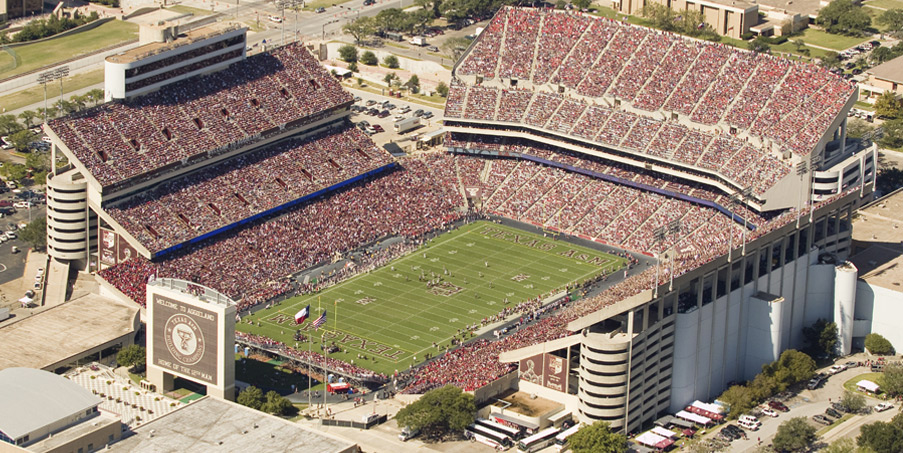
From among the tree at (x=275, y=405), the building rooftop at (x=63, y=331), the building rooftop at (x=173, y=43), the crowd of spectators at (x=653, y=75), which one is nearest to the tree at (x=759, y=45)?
the crowd of spectators at (x=653, y=75)

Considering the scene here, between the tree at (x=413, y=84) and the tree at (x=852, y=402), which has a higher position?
the tree at (x=413, y=84)

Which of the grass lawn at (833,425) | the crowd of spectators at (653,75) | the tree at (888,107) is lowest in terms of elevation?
the grass lawn at (833,425)

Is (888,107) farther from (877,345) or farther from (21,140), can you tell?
(21,140)

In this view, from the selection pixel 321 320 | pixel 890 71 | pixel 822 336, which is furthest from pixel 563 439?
pixel 890 71

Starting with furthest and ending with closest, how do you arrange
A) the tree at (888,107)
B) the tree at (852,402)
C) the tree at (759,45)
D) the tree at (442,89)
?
the tree at (759,45) → the tree at (442,89) → the tree at (888,107) → the tree at (852,402)

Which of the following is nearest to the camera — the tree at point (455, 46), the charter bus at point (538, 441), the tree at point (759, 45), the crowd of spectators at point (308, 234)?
the charter bus at point (538, 441)

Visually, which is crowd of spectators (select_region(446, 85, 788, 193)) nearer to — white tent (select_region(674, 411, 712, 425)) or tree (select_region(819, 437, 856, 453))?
white tent (select_region(674, 411, 712, 425))

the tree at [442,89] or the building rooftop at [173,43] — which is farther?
the tree at [442,89]

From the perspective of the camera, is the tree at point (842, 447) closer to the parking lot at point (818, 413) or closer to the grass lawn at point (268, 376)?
the parking lot at point (818, 413)
